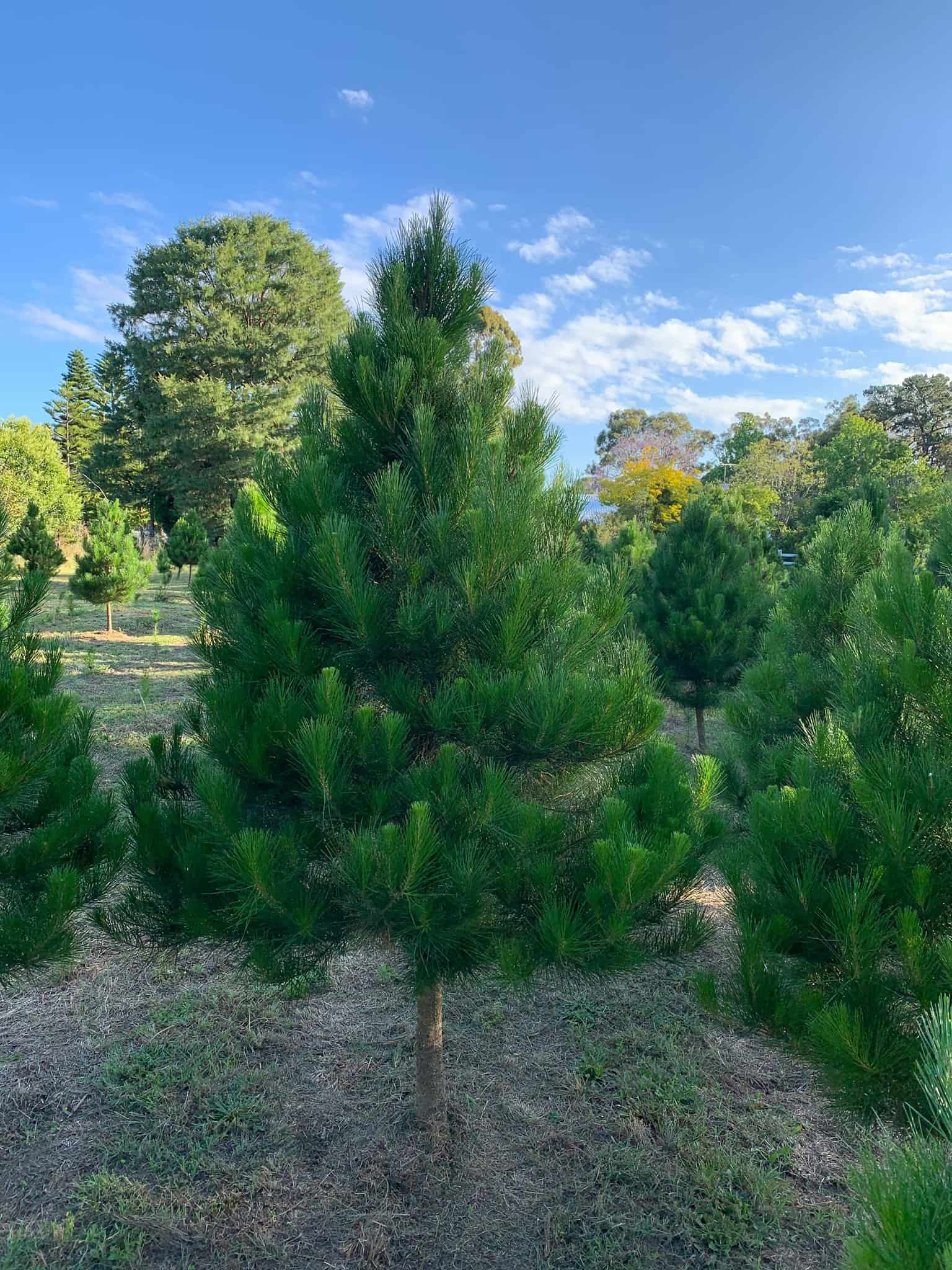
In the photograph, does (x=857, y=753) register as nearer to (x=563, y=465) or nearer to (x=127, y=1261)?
(x=563, y=465)

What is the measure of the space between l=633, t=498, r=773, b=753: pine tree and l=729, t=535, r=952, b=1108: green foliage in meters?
5.41

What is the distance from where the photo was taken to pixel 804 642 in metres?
4.54

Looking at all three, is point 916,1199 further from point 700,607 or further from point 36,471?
point 36,471

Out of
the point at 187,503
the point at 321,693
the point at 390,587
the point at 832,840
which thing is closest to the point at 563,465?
the point at 390,587

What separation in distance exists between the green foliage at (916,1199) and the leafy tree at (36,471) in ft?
67.4

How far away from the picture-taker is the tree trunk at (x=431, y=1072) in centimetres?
304

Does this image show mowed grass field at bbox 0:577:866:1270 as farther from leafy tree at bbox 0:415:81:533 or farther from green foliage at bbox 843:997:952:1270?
leafy tree at bbox 0:415:81:533

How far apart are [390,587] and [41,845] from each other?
1533mm

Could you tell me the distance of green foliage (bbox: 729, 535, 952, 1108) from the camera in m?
1.90

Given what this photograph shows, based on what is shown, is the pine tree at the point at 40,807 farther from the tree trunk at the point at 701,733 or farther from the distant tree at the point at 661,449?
the distant tree at the point at 661,449

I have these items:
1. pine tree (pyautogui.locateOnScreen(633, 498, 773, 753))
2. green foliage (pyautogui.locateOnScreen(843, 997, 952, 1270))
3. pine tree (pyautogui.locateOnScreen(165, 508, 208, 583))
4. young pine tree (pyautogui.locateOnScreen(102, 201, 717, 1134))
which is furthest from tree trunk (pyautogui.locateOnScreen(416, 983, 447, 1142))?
pine tree (pyautogui.locateOnScreen(165, 508, 208, 583))

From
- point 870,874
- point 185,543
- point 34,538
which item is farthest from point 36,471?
point 870,874

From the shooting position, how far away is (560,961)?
7.29ft

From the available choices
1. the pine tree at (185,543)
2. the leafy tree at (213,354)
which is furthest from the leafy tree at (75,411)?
the pine tree at (185,543)
